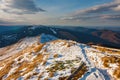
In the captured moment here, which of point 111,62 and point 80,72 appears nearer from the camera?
point 80,72

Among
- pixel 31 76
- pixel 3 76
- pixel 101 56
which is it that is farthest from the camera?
pixel 3 76

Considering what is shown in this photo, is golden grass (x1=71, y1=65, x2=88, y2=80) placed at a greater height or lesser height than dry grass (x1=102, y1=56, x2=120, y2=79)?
lesser

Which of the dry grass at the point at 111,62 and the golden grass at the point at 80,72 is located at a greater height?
the dry grass at the point at 111,62

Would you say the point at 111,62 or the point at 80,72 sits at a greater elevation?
the point at 111,62

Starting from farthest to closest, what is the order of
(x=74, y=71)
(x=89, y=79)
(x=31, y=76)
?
(x=31, y=76) → (x=74, y=71) → (x=89, y=79)

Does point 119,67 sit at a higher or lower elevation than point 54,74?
higher

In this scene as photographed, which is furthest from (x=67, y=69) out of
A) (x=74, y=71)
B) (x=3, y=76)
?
(x=3, y=76)

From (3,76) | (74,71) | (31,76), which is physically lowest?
(3,76)

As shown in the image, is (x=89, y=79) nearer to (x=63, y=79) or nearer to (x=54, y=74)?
(x=63, y=79)

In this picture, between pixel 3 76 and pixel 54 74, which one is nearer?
pixel 54 74
